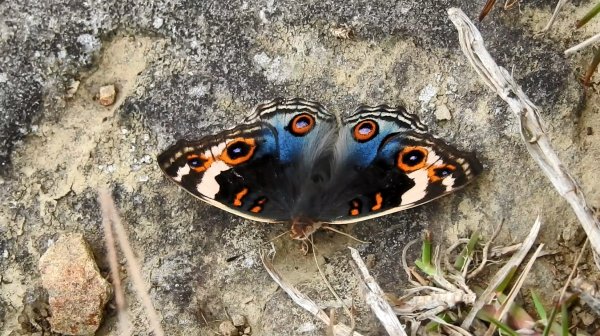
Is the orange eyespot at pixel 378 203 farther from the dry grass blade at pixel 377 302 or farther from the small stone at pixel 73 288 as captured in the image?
the small stone at pixel 73 288

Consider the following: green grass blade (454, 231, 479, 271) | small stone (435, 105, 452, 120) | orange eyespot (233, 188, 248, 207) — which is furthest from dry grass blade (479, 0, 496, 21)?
orange eyespot (233, 188, 248, 207)

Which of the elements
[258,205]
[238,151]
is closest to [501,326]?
[258,205]

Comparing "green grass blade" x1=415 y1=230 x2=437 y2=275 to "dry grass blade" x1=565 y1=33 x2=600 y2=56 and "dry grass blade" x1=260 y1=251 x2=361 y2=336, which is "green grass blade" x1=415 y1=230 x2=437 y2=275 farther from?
"dry grass blade" x1=565 y1=33 x2=600 y2=56

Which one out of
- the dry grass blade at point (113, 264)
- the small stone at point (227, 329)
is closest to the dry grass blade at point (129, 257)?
the dry grass blade at point (113, 264)

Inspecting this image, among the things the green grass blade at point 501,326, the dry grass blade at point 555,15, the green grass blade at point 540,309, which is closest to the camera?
the green grass blade at point 501,326

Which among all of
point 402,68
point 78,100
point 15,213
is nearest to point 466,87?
point 402,68
